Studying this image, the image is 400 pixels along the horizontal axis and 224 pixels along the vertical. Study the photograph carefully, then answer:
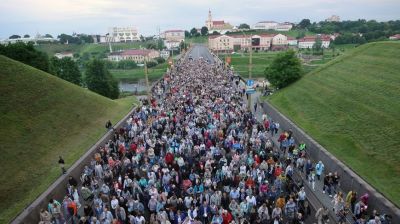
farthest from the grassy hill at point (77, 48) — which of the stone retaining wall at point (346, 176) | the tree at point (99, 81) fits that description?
the stone retaining wall at point (346, 176)

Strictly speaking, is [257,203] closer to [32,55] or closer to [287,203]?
[287,203]

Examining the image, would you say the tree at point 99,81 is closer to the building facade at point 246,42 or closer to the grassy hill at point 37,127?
the grassy hill at point 37,127

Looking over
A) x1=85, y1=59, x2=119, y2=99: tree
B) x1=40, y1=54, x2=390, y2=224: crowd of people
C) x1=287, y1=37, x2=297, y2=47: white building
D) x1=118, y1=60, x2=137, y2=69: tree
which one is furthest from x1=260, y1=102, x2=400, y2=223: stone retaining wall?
x1=287, y1=37, x2=297, y2=47: white building

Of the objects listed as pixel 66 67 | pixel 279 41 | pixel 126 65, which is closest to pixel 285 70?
pixel 66 67

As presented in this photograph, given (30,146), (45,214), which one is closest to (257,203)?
(45,214)

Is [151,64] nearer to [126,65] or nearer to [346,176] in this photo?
[126,65]
